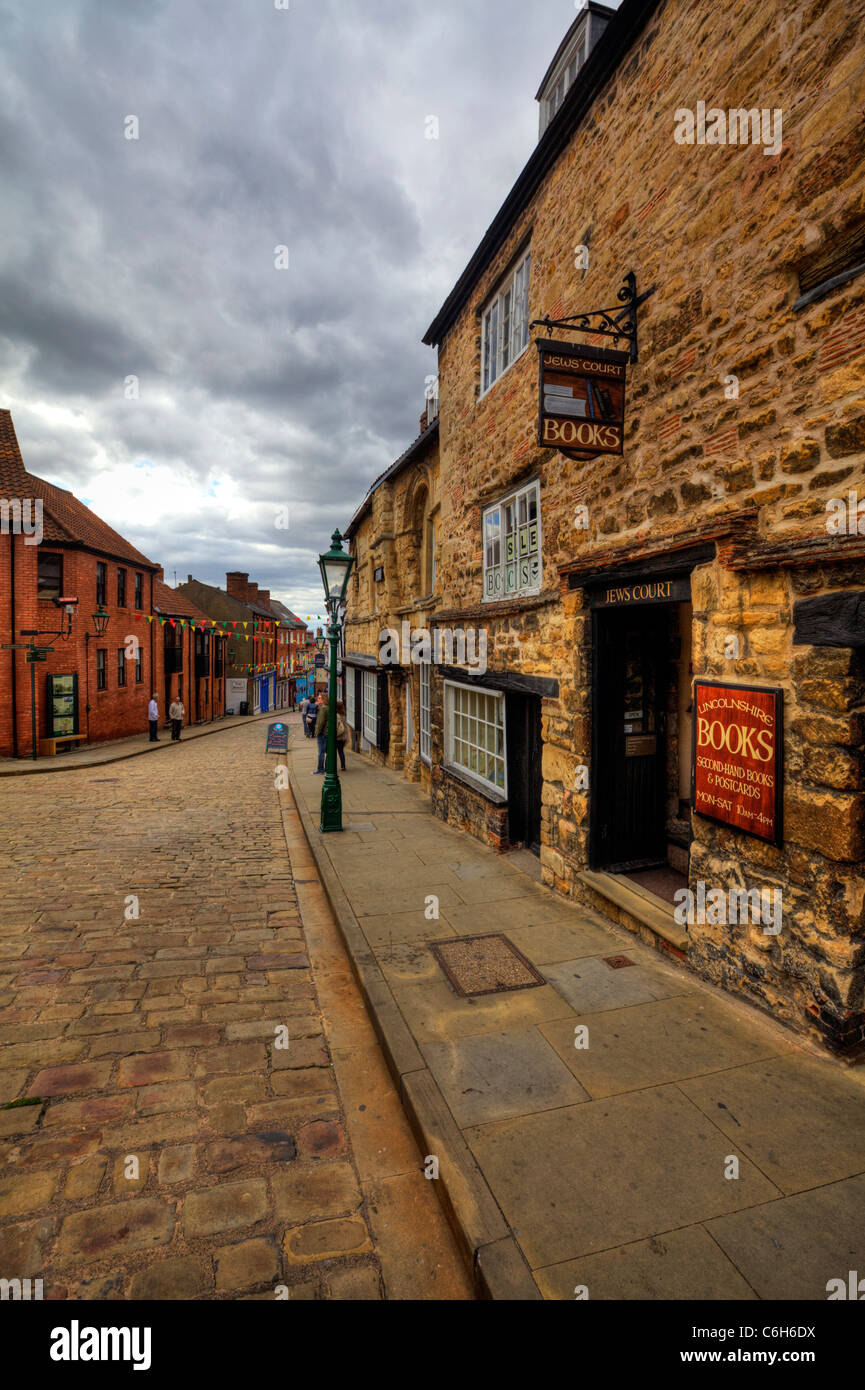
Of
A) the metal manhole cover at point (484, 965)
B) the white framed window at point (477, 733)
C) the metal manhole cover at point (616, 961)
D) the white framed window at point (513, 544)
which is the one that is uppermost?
the white framed window at point (513, 544)

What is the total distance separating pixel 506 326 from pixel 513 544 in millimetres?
3039

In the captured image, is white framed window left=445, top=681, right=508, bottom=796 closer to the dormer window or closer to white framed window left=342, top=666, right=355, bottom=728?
the dormer window

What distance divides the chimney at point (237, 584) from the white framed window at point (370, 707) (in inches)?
1243

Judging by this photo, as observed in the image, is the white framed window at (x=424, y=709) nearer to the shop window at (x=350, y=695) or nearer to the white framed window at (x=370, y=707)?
the white framed window at (x=370, y=707)

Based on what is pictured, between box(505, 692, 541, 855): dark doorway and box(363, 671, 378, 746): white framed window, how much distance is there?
10497 mm

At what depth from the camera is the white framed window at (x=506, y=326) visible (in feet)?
25.6

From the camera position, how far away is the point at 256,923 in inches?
252

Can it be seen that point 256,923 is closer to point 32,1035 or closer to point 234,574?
point 32,1035

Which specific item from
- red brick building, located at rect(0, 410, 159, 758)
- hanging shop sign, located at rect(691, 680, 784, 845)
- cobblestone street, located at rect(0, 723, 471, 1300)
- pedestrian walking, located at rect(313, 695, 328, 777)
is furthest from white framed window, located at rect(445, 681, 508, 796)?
red brick building, located at rect(0, 410, 159, 758)

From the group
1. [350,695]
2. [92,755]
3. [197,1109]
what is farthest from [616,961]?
[350,695]

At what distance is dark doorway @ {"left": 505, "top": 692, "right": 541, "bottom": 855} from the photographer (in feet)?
26.3

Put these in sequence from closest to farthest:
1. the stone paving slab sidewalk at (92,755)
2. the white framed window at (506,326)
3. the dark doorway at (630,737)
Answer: the dark doorway at (630,737), the white framed window at (506,326), the stone paving slab sidewalk at (92,755)

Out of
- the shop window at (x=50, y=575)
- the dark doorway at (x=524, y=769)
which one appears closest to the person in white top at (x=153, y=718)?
the shop window at (x=50, y=575)

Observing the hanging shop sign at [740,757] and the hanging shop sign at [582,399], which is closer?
the hanging shop sign at [740,757]
